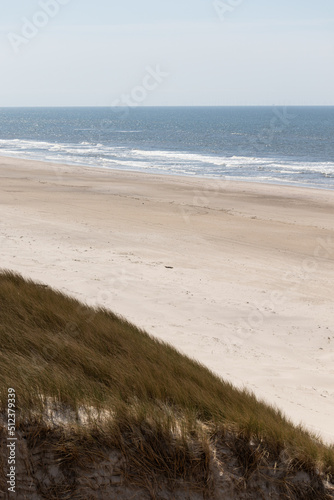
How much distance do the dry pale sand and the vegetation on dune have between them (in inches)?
54.8

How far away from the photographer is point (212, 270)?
1146cm

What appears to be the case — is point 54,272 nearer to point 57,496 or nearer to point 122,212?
point 57,496

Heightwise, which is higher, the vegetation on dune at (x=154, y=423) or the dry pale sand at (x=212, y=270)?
the vegetation on dune at (x=154, y=423)

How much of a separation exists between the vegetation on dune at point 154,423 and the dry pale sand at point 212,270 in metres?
1.39

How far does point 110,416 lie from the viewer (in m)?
3.37

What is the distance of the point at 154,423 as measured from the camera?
333 cm

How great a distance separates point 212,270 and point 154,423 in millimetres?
8231

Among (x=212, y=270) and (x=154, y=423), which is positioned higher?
(x=154, y=423)

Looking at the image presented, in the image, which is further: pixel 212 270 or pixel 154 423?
pixel 212 270

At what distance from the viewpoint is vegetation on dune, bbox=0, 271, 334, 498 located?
326 cm

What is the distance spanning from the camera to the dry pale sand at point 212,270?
6660mm

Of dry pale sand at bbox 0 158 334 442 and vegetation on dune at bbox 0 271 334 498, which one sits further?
dry pale sand at bbox 0 158 334 442

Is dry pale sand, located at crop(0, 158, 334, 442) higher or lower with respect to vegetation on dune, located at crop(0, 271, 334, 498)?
lower

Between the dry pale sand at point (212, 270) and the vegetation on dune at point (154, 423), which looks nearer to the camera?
the vegetation on dune at point (154, 423)
